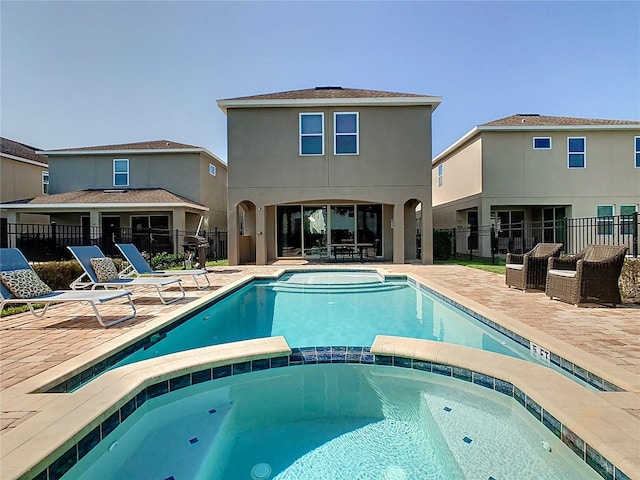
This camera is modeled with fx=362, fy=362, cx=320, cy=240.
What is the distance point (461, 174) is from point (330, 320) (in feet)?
58.0

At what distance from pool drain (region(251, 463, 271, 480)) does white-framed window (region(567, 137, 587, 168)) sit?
21525mm

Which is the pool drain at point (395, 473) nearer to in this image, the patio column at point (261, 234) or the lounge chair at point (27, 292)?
the lounge chair at point (27, 292)

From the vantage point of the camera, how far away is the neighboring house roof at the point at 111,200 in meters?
18.3

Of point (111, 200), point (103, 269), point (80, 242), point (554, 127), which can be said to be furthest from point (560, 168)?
point (80, 242)

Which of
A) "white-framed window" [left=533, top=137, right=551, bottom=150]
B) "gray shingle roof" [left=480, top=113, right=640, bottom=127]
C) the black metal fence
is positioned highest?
"gray shingle roof" [left=480, top=113, right=640, bottom=127]

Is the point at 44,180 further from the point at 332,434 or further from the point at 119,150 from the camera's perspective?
the point at 332,434

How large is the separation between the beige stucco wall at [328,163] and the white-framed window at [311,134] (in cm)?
22

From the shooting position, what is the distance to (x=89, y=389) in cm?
323

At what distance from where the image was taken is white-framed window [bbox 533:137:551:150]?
61.6 feet

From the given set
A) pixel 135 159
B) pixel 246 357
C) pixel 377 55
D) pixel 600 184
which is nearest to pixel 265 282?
pixel 246 357

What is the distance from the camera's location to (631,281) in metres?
7.61

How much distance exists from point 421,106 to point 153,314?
1413 centimetres

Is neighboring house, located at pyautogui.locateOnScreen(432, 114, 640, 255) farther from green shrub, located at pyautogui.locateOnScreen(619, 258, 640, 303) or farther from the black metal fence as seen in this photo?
the black metal fence

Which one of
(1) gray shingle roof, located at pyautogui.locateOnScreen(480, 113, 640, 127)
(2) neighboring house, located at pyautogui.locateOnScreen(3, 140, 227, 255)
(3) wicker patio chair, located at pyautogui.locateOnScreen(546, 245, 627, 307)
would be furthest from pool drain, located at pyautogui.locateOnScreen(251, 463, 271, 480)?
(1) gray shingle roof, located at pyautogui.locateOnScreen(480, 113, 640, 127)
